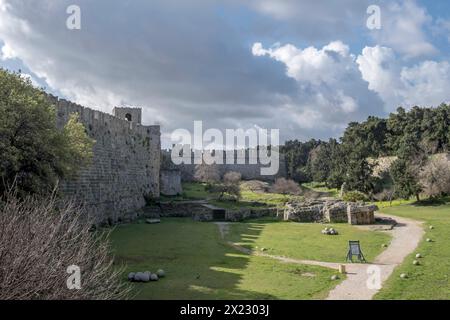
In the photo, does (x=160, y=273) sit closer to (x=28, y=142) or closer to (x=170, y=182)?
(x=28, y=142)

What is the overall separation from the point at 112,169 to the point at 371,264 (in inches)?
745

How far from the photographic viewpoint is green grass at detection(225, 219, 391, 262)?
17.4 metres

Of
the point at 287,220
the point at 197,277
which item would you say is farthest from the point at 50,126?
the point at 287,220

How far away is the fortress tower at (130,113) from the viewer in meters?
43.1

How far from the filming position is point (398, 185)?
39.4 m

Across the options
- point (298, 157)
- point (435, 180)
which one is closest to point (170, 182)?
point (435, 180)

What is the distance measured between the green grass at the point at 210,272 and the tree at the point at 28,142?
351 cm

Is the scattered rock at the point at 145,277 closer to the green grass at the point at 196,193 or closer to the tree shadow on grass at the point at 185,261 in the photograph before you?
the tree shadow on grass at the point at 185,261

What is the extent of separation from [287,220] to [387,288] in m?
18.1

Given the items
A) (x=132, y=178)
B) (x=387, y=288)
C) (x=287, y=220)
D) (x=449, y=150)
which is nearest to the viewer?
(x=387, y=288)

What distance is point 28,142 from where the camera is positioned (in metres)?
14.2
